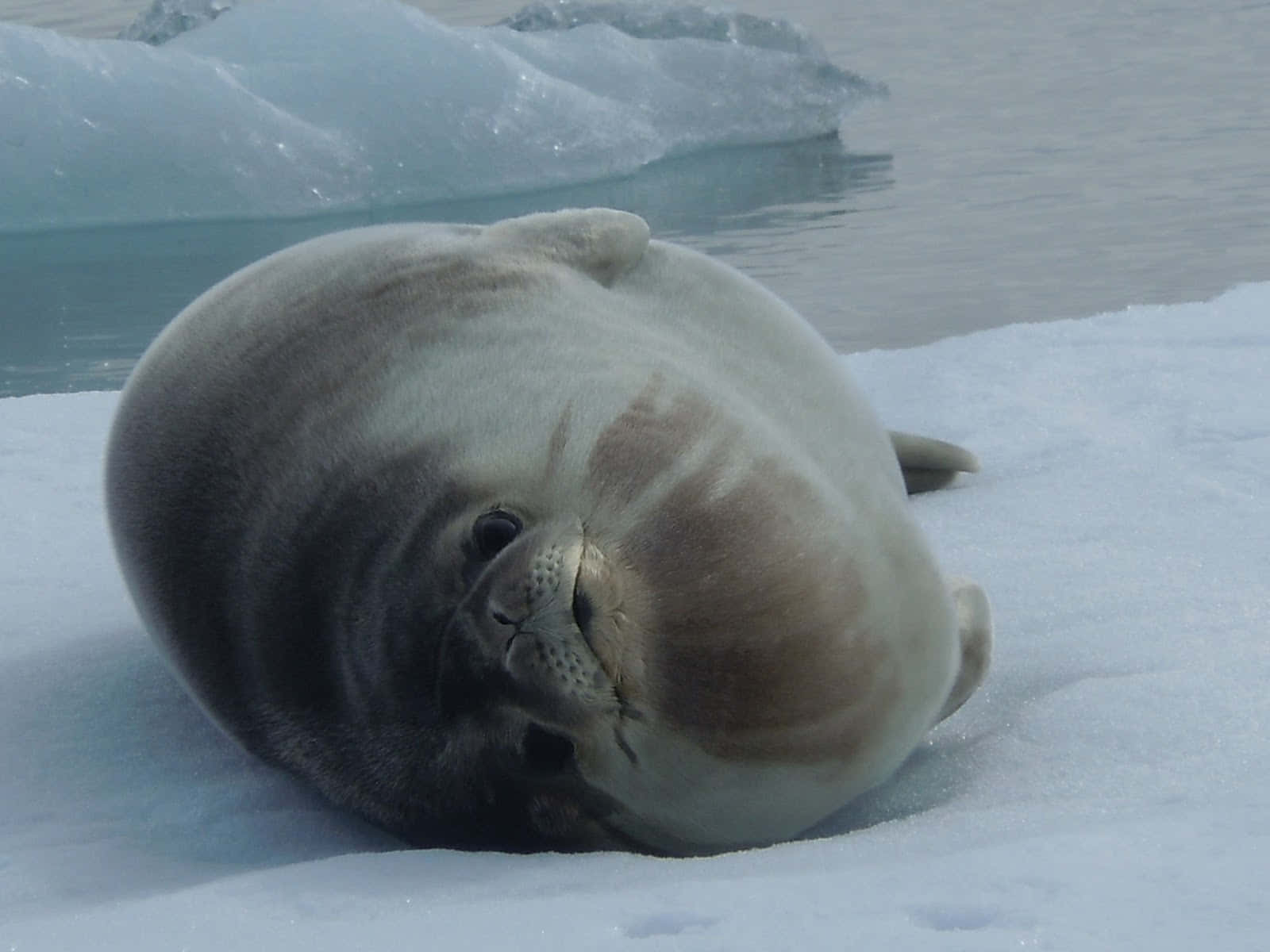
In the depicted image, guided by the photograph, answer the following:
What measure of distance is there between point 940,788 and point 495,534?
714 millimetres

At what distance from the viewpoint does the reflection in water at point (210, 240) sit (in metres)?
7.00

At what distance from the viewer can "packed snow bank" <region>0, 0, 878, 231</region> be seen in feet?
29.6

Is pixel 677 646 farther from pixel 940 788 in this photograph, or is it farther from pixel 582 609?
pixel 940 788

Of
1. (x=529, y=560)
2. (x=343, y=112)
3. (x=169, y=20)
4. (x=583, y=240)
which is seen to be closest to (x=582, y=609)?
(x=529, y=560)

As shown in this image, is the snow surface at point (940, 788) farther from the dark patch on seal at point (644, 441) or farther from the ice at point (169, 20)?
the ice at point (169, 20)

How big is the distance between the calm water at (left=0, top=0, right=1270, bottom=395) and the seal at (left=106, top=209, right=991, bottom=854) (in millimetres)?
3724

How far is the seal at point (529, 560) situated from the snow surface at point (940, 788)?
0.39 ft

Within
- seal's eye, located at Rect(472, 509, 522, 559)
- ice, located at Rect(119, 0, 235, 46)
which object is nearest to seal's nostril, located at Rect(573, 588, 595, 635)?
seal's eye, located at Rect(472, 509, 522, 559)

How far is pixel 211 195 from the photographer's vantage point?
905 cm

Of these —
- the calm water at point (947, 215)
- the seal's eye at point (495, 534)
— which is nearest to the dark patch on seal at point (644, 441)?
the seal's eye at point (495, 534)

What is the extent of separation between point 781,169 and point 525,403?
308 inches

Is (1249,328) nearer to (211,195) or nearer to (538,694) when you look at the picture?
(538,694)

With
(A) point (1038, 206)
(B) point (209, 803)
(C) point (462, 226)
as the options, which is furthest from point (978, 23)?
(B) point (209, 803)

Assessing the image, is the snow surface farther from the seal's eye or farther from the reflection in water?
the reflection in water
